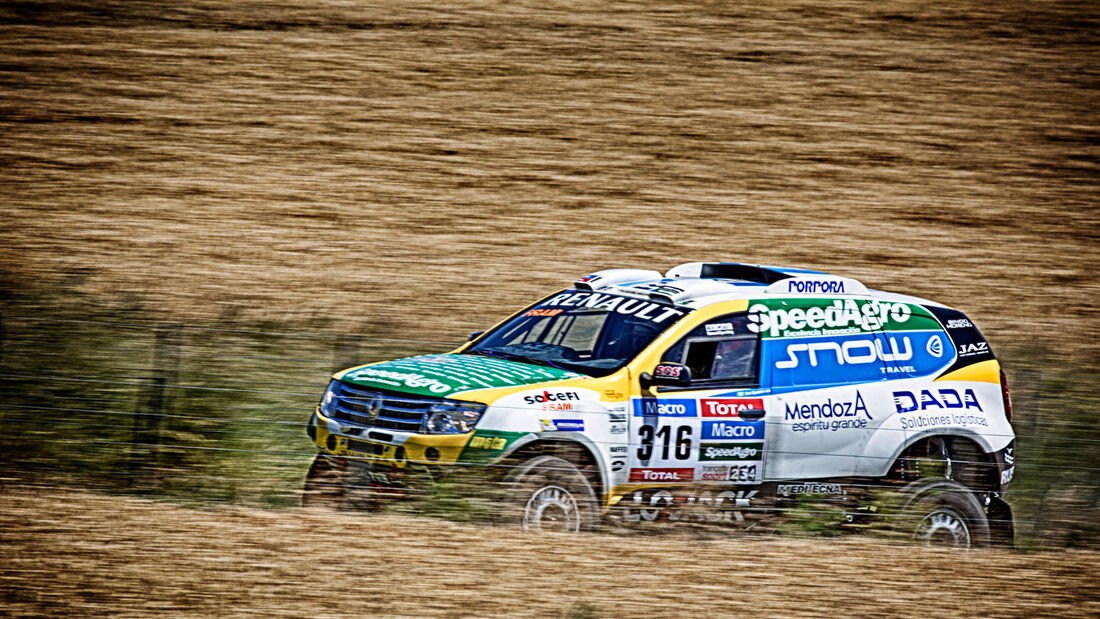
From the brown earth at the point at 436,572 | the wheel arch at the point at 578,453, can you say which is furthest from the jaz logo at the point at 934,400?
the wheel arch at the point at 578,453

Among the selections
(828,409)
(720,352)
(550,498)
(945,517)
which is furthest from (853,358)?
(550,498)

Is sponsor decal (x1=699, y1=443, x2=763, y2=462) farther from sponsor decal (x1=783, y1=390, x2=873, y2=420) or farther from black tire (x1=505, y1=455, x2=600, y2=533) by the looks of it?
black tire (x1=505, y1=455, x2=600, y2=533)

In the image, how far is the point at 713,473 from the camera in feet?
25.5

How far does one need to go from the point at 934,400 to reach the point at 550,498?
2.89 metres

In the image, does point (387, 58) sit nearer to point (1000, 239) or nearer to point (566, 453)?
point (1000, 239)

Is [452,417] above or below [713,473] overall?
above

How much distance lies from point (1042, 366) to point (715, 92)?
8377mm

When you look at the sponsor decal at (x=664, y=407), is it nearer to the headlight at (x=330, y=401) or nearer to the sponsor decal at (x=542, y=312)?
the sponsor decal at (x=542, y=312)

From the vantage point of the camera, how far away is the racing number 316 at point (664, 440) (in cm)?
763

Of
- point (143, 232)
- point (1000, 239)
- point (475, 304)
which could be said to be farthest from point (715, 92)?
point (143, 232)

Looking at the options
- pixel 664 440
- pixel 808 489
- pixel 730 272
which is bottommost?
pixel 808 489

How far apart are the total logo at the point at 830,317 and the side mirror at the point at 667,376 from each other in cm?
75

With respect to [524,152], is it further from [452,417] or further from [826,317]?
[452,417]

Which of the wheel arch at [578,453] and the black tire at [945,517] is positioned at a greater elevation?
the wheel arch at [578,453]
